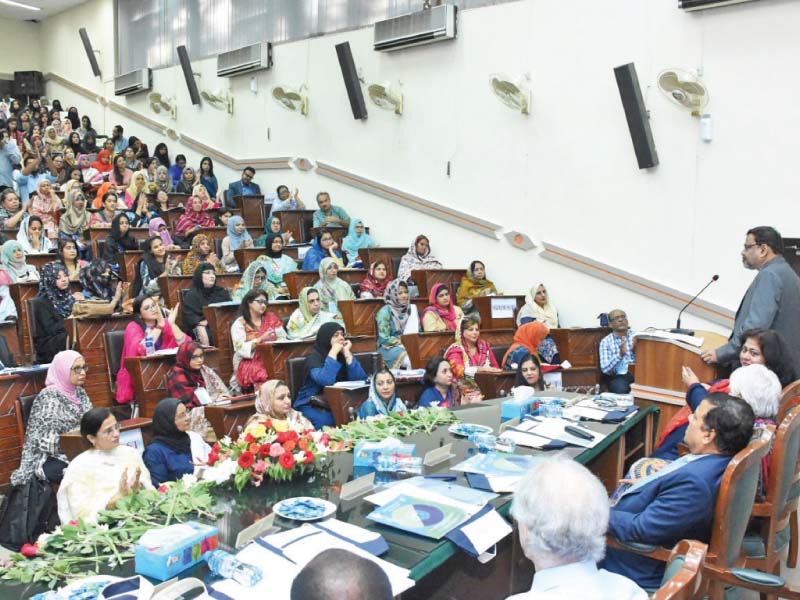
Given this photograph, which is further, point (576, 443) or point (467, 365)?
point (467, 365)

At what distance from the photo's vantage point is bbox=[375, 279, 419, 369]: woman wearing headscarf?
199 inches

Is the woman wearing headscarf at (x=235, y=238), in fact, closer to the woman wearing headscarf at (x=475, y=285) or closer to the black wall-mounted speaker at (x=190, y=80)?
the woman wearing headscarf at (x=475, y=285)

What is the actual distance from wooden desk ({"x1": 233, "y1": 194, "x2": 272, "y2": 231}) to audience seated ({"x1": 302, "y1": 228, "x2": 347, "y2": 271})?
5.27 ft

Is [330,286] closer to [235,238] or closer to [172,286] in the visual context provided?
[172,286]

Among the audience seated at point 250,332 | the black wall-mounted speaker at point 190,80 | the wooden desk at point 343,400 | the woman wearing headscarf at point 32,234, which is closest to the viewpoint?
the wooden desk at point 343,400

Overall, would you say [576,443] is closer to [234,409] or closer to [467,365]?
[234,409]

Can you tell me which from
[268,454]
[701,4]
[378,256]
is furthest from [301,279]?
[268,454]

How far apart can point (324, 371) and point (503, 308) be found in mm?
2297

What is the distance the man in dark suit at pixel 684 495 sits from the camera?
1.77m

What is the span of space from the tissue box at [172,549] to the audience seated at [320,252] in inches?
206

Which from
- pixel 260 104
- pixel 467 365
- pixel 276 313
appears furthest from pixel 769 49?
pixel 260 104

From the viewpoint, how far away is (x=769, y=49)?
4.73 metres

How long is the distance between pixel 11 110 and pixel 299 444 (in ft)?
35.1

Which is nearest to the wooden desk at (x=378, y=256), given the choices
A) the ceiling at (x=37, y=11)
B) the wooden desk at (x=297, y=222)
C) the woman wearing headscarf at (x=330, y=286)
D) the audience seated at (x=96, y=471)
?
the woman wearing headscarf at (x=330, y=286)
